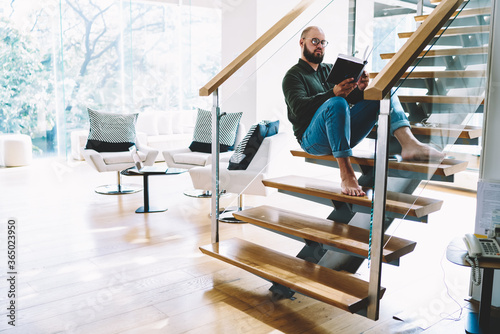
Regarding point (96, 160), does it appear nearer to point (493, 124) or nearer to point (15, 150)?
point (15, 150)

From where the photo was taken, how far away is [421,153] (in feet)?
7.83

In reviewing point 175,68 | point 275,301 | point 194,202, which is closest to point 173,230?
point 194,202

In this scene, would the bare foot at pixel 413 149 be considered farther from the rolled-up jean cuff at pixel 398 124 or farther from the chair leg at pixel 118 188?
the chair leg at pixel 118 188

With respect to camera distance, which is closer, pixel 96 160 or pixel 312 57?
pixel 312 57

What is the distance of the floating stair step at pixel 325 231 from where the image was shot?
2.48m

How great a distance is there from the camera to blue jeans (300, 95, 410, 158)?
277cm

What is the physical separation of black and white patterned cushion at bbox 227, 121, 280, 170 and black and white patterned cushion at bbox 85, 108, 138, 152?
2.56 m

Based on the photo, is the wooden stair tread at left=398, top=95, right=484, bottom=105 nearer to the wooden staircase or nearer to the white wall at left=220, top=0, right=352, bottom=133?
the wooden staircase

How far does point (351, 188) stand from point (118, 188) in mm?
3523

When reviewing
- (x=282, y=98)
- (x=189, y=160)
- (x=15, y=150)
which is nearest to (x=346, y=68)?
(x=282, y=98)

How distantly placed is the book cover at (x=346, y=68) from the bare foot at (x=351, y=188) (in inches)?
22.3

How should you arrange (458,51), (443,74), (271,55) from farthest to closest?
(271,55), (458,51), (443,74)

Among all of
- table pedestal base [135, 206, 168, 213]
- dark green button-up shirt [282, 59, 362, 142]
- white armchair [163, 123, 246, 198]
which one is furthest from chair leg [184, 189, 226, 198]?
dark green button-up shirt [282, 59, 362, 142]

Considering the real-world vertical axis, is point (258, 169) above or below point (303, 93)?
below
